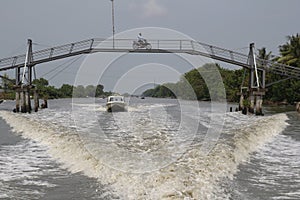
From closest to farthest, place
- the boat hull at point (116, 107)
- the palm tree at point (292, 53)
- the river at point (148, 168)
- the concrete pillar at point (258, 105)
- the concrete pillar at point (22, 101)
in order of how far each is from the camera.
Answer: the river at point (148, 168) → the concrete pillar at point (258, 105) → the concrete pillar at point (22, 101) → the boat hull at point (116, 107) → the palm tree at point (292, 53)

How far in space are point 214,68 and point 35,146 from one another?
2552 inches

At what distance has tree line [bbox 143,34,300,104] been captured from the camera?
167 ft

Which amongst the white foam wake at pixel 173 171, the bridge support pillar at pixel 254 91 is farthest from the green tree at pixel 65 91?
the white foam wake at pixel 173 171

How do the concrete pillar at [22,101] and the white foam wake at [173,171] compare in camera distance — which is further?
the concrete pillar at [22,101]

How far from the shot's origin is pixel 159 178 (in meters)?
8.26

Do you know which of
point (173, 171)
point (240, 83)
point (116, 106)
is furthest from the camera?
point (240, 83)

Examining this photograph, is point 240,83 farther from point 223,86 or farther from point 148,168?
point 148,168

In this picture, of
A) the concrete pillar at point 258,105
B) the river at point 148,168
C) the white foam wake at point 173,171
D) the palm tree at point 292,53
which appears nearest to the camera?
the white foam wake at point 173,171

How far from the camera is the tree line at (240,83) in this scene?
50.9 metres

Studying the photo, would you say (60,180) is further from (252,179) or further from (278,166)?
(278,166)

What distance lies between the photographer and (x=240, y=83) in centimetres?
6328

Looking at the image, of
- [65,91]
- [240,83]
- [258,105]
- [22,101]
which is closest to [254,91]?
[258,105]

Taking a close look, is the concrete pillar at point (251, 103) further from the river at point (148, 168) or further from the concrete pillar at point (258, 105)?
the river at point (148, 168)

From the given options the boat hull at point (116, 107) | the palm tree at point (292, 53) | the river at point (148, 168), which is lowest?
the river at point (148, 168)
